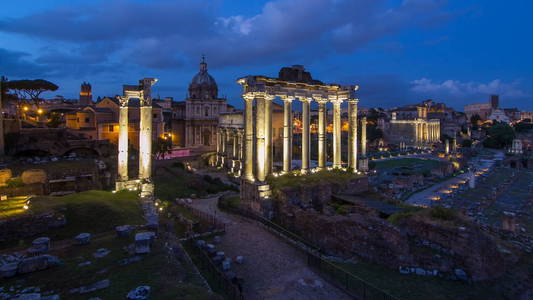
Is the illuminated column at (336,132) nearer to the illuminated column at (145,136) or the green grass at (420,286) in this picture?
the illuminated column at (145,136)

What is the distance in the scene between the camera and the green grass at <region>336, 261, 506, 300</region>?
1107cm

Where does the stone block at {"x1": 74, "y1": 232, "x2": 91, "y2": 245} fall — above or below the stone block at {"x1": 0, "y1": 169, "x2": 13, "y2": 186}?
below

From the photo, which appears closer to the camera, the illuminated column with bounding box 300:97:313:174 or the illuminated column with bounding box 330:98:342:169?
the illuminated column with bounding box 300:97:313:174

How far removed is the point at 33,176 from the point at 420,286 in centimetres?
2451

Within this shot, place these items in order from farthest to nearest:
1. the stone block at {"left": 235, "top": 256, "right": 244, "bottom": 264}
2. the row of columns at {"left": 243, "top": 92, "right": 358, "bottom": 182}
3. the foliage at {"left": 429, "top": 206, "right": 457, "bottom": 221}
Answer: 1. the row of columns at {"left": 243, "top": 92, "right": 358, "bottom": 182}
2. the foliage at {"left": 429, "top": 206, "right": 457, "bottom": 221}
3. the stone block at {"left": 235, "top": 256, "right": 244, "bottom": 264}

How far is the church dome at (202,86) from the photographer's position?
58375 mm

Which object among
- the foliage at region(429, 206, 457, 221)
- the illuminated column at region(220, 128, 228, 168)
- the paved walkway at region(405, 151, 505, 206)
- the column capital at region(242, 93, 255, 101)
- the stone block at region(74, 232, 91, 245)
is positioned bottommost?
the paved walkway at region(405, 151, 505, 206)

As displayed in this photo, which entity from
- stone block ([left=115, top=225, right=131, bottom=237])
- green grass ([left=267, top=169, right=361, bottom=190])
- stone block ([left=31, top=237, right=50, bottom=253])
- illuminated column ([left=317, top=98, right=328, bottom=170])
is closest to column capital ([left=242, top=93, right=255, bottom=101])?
green grass ([left=267, top=169, right=361, bottom=190])

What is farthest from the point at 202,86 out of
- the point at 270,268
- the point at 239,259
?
the point at 270,268

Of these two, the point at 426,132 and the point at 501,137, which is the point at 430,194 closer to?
the point at 426,132

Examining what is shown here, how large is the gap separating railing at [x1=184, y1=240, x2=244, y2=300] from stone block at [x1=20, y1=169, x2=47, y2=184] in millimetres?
15284

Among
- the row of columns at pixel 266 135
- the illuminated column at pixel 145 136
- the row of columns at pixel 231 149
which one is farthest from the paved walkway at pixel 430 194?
the illuminated column at pixel 145 136

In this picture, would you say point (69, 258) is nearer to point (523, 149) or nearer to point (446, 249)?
point (446, 249)

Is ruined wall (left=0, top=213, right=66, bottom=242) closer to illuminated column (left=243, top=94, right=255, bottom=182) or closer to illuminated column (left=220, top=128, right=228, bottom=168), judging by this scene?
illuminated column (left=243, top=94, right=255, bottom=182)
